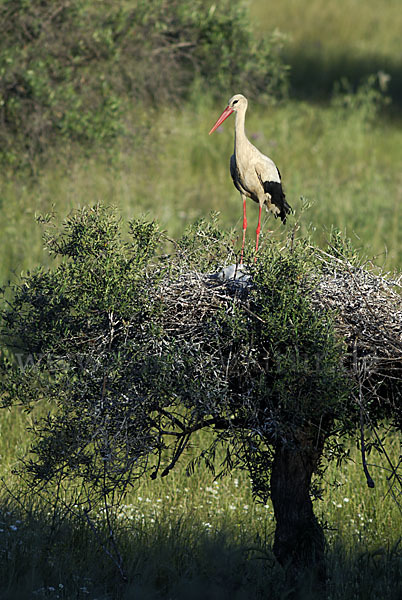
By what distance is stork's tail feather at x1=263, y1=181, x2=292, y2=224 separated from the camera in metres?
6.33

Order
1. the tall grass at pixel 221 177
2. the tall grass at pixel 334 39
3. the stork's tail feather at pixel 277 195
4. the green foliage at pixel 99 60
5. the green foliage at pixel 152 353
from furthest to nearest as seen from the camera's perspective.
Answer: the tall grass at pixel 334 39
the tall grass at pixel 221 177
the green foliage at pixel 99 60
the stork's tail feather at pixel 277 195
the green foliage at pixel 152 353

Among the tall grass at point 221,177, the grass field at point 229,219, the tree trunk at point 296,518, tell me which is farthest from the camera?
the tall grass at point 221,177

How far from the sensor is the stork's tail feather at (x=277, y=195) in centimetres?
633

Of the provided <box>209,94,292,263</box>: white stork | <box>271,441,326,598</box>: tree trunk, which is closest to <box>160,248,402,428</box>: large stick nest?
<box>271,441,326,598</box>: tree trunk

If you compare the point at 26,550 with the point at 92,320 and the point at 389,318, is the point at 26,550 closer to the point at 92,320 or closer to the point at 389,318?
the point at 92,320

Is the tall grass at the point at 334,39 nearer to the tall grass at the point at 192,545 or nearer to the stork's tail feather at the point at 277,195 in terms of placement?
the stork's tail feather at the point at 277,195

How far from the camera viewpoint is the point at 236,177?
20.6 feet

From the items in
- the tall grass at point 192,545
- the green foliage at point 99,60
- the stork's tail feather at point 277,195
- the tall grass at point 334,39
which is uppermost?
the tall grass at point 334,39

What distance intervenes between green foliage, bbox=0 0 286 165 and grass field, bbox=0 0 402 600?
570 millimetres

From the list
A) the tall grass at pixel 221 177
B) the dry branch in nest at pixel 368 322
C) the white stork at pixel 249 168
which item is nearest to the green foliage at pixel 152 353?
the dry branch in nest at pixel 368 322

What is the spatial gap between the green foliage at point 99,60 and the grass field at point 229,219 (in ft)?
1.87

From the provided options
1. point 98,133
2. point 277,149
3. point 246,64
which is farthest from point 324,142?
point 98,133

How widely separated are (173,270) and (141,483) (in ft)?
9.30

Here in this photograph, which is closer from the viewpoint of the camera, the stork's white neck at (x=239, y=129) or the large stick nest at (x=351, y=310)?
the large stick nest at (x=351, y=310)
